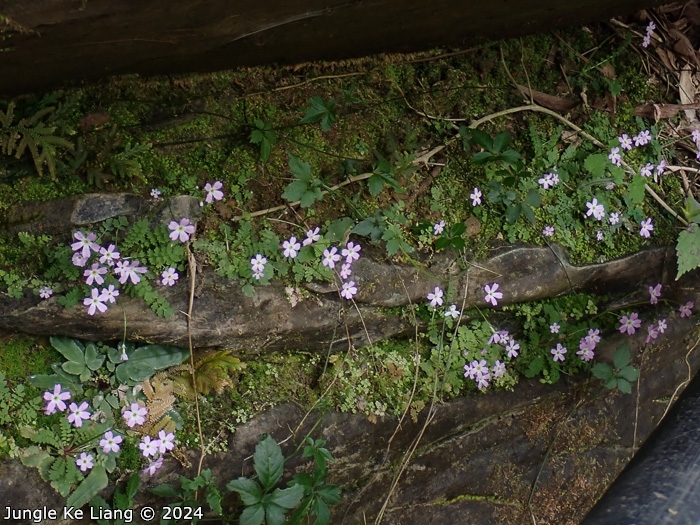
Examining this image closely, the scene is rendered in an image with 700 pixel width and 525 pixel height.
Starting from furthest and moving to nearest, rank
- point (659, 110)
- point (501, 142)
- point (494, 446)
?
point (659, 110), point (494, 446), point (501, 142)

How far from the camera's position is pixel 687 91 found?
418 cm

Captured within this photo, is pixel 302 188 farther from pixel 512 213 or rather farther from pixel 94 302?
pixel 512 213

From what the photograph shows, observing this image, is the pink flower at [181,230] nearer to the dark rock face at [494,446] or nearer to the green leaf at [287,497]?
the dark rock face at [494,446]

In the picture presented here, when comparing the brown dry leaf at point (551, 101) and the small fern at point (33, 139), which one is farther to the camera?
the brown dry leaf at point (551, 101)

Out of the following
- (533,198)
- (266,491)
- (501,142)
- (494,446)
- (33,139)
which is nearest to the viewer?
(33,139)

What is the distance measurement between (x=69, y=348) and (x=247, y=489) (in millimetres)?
1036

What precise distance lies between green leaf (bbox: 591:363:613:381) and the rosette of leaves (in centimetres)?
180

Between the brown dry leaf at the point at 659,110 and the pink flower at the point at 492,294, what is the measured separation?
160 cm

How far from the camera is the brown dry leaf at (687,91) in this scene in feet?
13.6

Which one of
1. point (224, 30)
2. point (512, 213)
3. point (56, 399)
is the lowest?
point (56, 399)

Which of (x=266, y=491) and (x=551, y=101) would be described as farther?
(x=551, y=101)

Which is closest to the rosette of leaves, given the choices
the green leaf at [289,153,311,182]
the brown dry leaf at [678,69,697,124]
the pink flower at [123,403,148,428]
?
the pink flower at [123,403,148,428]

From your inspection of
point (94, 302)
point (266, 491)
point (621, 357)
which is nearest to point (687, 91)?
point (621, 357)

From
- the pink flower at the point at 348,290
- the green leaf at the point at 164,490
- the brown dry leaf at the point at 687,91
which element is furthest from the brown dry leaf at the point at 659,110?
the green leaf at the point at 164,490
